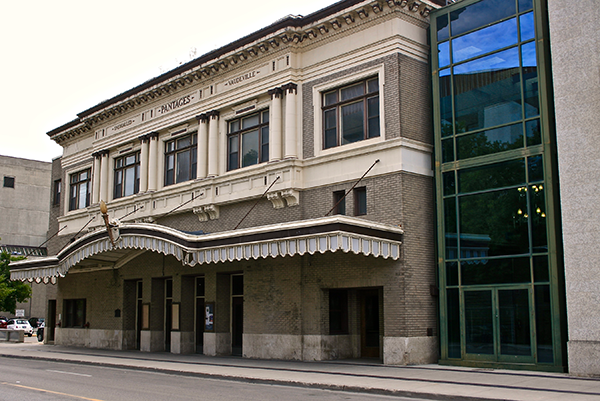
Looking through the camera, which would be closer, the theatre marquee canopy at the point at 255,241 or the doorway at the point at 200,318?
the theatre marquee canopy at the point at 255,241

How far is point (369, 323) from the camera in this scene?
23.0 meters

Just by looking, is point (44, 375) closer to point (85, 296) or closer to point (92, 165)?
point (85, 296)

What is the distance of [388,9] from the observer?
71.1ft

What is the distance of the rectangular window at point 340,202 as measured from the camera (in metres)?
22.5

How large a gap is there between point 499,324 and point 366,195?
5.92m

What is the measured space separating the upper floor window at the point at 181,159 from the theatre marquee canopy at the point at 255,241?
16.6 feet

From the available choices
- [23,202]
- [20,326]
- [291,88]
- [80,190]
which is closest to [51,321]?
[80,190]

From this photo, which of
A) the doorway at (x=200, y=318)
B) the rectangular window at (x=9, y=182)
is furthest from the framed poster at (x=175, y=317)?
the rectangular window at (x=9, y=182)

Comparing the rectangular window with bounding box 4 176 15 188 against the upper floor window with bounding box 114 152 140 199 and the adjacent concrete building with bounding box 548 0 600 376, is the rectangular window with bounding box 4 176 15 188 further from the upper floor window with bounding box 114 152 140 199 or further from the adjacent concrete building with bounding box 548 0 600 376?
the adjacent concrete building with bounding box 548 0 600 376

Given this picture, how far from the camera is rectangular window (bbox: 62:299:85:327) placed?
3513 centimetres

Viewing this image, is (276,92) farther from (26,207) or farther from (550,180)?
(26,207)

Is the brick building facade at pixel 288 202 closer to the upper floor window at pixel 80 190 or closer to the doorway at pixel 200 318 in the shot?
the doorway at pixel 200 318

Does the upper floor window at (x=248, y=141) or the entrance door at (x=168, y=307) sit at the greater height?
the upper floor window at (x=248, y=141)

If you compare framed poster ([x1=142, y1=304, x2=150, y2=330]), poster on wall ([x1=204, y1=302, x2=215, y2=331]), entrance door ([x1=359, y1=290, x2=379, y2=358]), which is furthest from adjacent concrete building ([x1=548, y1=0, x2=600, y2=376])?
framed poster ([x1=142, y1=304, x2=150, y2=330])
